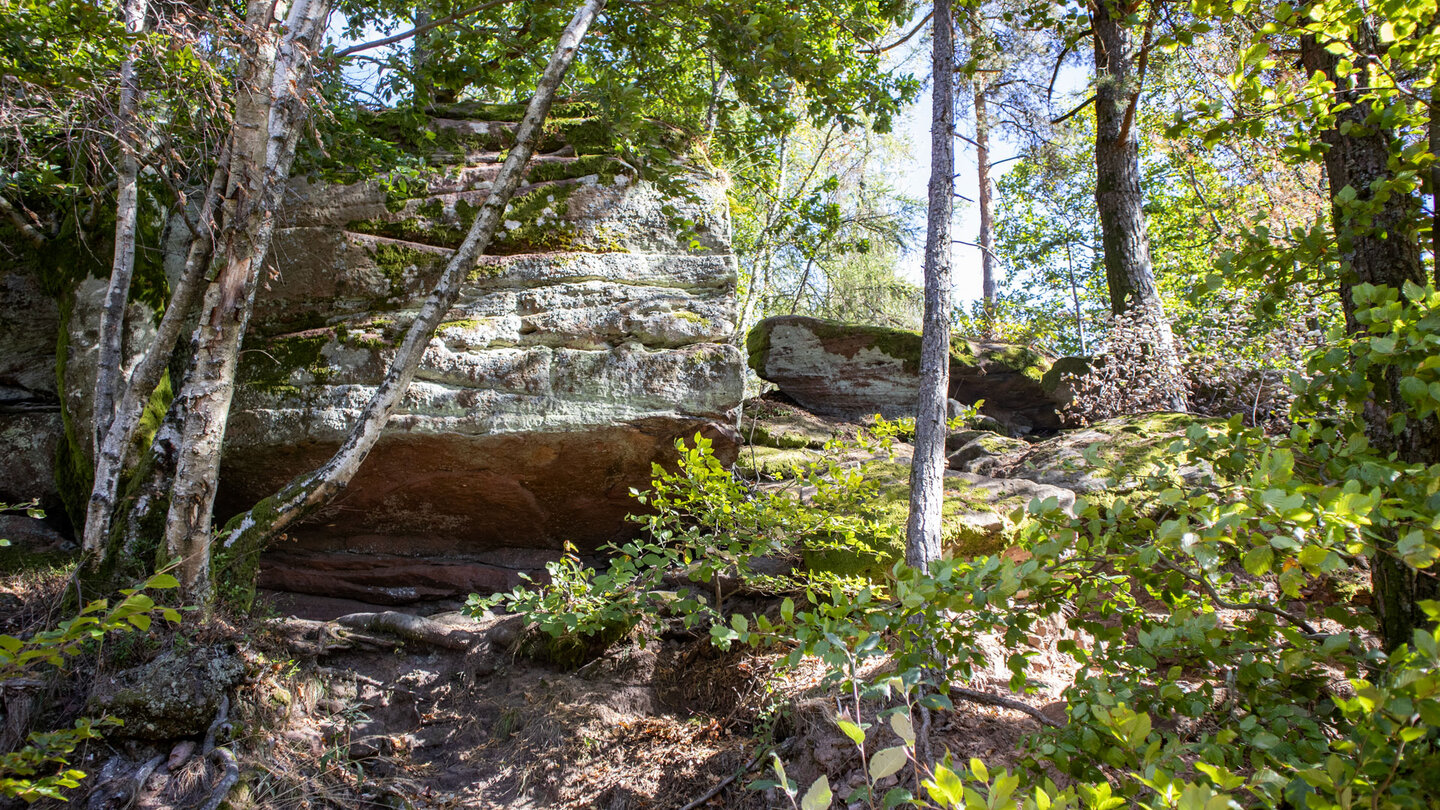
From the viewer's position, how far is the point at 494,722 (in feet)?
16.6

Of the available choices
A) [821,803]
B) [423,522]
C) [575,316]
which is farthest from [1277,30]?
[423,522]

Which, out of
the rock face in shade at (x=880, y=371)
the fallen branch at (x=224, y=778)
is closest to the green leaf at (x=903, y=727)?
the fallen branch at (x=224, y=778)

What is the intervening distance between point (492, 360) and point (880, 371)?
548cm

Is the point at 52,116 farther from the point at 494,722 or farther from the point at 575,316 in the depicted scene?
the point at 494,722

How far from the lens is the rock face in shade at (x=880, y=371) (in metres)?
9.89

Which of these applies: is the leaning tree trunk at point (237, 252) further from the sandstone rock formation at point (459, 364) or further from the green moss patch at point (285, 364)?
the green moss patch at point (285, 364)

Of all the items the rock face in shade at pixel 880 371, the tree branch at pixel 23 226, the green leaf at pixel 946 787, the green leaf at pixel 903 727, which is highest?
the tree branch at pixel 23 226

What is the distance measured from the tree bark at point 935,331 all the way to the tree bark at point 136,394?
4.98 meters

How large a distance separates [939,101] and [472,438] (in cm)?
453

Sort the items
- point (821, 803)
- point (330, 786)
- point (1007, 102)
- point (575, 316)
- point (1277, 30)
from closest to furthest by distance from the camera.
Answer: point (821, 803) → point (1277, 30) → point (330, 786) → point (575, 316) → point (1007, 102)

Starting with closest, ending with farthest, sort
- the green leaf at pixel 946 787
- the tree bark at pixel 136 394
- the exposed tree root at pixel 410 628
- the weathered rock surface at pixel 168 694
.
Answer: the green leaf at pixel 946 787 → the weathered rock surface at pixel 168 694 → the tree bark at pixel 136 394 → the exposed tree root at pixel 410 628

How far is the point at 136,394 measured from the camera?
5.29 metres

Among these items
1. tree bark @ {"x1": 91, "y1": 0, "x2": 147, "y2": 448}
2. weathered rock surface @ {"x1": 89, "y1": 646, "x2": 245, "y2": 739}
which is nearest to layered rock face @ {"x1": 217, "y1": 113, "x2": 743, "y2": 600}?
tree bark @ {"x1": 91, "y1": 0, "x2": 147, "y2": 448}

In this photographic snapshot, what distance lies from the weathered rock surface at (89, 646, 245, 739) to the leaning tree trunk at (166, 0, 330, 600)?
0.48m
